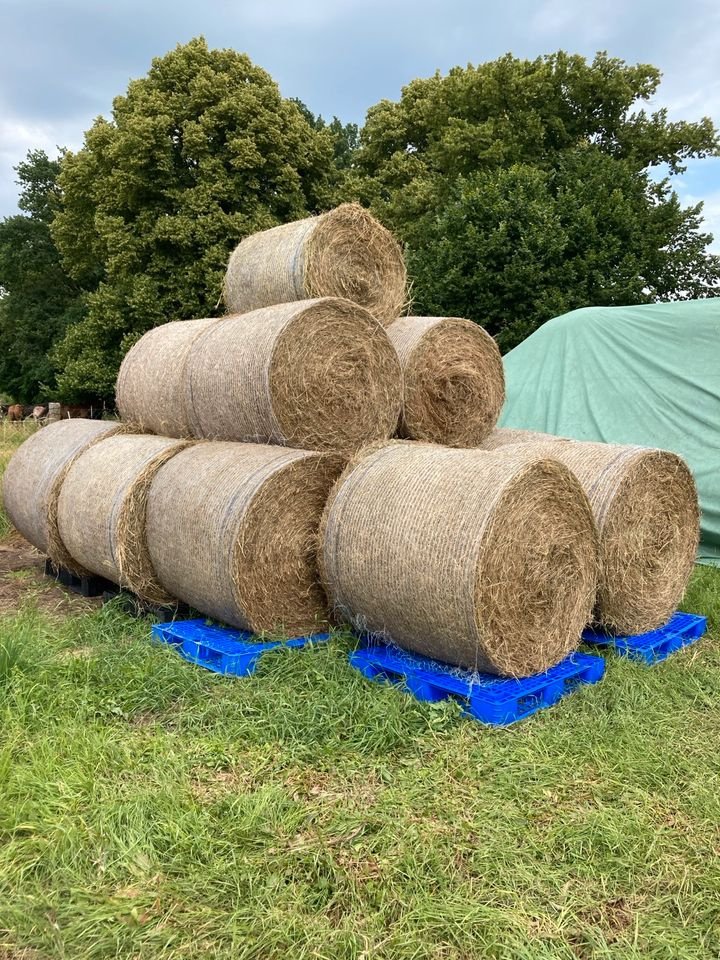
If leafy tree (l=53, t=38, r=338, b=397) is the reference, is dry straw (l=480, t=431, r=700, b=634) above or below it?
below

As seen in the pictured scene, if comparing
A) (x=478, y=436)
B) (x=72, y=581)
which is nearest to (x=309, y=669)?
(x=478, y=436)

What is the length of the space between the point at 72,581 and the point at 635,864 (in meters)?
5.30

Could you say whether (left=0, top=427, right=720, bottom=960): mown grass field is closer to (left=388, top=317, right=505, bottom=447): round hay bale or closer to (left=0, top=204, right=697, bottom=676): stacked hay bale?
(left=0, top=204, right=697, bottom=676): stacked hay bale

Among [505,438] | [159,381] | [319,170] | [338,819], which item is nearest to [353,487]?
[338,819]

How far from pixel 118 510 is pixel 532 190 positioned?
12.0 metres

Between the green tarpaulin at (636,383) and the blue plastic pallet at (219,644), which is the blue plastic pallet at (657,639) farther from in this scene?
the green tarpaulin at (636,383)

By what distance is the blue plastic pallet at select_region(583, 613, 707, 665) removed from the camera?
475 cm

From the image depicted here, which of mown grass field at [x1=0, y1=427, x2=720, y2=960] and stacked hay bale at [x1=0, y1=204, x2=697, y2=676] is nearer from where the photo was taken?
mown grass field at [x1=0, y1=427, x2=720, y2=960]

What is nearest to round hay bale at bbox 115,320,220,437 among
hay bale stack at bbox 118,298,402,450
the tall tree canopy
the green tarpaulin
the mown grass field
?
hay bale stack at bbox 118,298,402,450

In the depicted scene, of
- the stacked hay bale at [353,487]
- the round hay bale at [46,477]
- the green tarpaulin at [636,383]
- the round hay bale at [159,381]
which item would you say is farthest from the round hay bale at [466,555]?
the green tarpaulin at [636,383]

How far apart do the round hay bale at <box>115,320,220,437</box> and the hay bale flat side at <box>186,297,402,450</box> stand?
46cm

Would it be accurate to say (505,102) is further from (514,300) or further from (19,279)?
(19,279)

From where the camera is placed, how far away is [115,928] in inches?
96.0

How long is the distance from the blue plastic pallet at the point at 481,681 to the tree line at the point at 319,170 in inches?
450
